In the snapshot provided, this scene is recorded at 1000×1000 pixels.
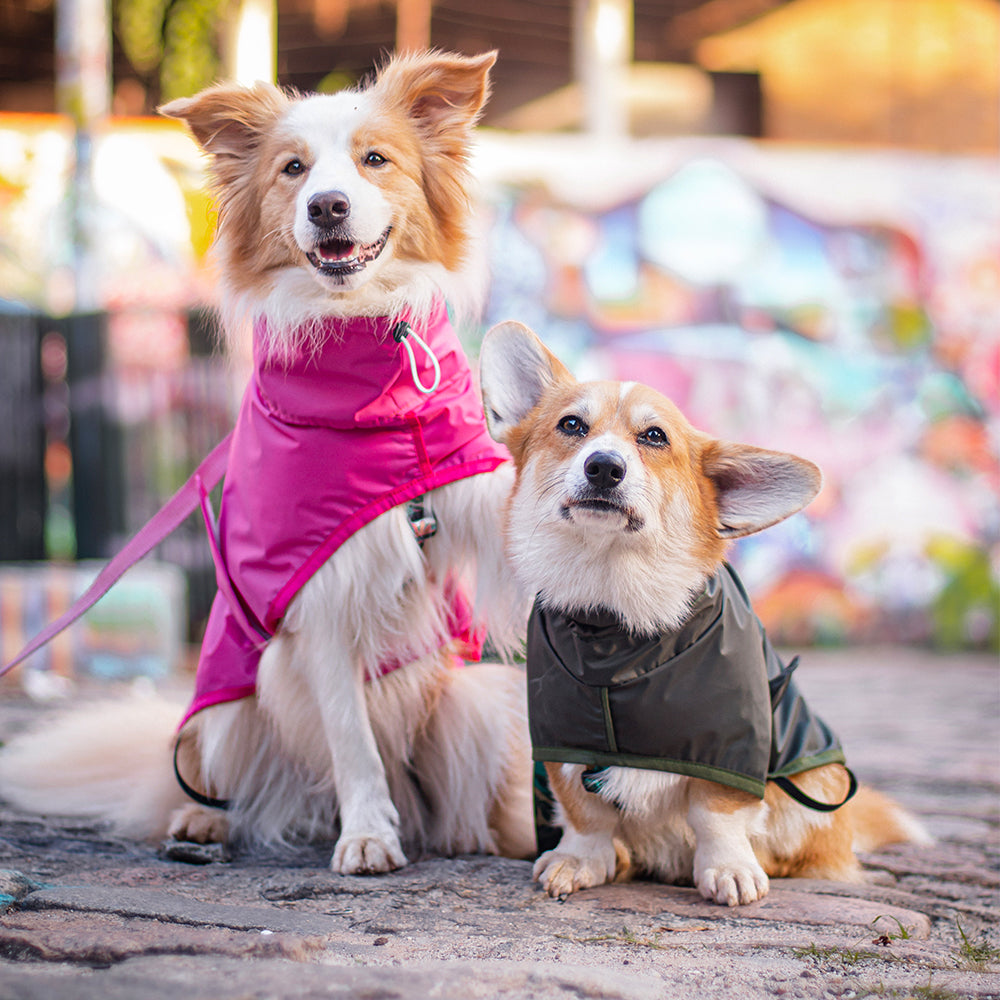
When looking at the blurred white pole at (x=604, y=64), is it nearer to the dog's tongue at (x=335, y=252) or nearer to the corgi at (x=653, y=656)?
the dog's tongue at (x=335, y=252)

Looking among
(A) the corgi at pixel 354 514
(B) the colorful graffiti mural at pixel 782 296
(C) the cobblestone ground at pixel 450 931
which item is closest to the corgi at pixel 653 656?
(C) the cobblestone ground at pixel 450 931

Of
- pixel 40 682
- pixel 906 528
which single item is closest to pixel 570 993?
pixel 40 682

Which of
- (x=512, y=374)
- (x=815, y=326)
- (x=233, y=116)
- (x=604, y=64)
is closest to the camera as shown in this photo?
(x=512, y=374)

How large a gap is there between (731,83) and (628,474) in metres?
9.69

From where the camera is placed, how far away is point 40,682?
545 centimetres

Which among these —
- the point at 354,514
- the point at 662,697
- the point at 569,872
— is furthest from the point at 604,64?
the point at 569,872

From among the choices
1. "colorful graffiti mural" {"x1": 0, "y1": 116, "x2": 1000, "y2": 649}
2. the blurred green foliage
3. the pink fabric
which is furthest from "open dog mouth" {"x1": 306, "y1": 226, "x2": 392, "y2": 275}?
the blurred green foliage

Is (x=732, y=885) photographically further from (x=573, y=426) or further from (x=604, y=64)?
(x=604, y=64)

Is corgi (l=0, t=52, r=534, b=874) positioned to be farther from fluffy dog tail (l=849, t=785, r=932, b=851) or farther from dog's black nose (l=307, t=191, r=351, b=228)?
fluffy dog tail (l=849, t=785, r=932, b=851)

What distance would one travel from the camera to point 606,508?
2.15 meters

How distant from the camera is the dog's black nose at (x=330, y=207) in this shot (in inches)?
95.0

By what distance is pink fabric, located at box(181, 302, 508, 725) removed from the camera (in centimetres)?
241

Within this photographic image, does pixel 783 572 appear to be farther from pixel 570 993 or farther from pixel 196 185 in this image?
pixel 570 993

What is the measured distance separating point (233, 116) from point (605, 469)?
1.42 m
